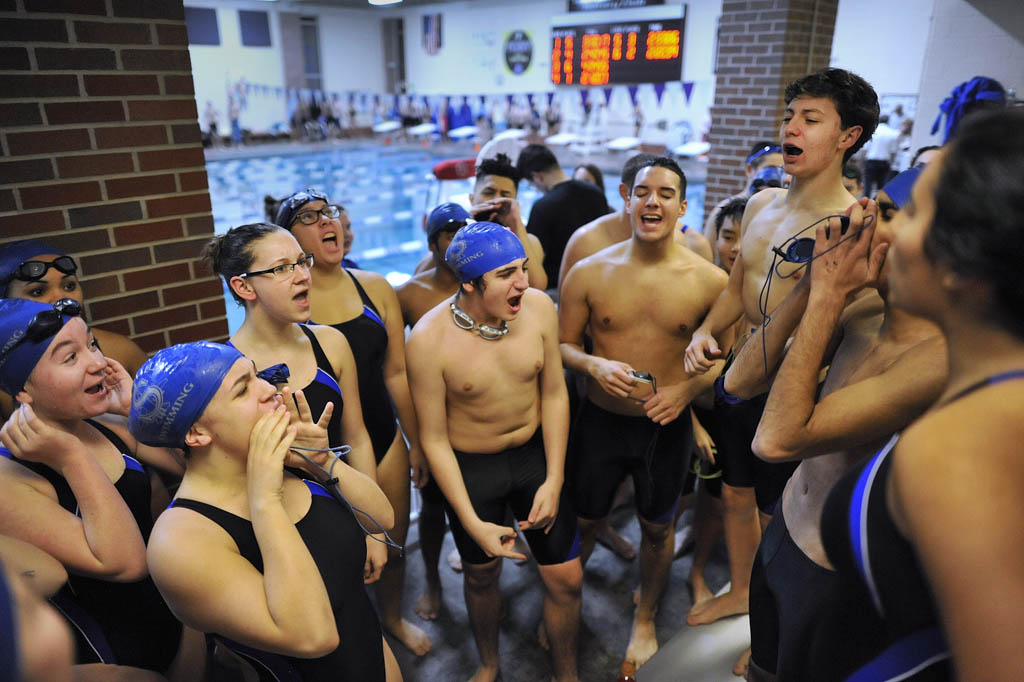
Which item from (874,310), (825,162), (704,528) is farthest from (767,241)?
(704,528)

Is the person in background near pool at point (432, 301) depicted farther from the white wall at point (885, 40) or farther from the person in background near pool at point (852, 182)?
the white wall at point (885, 40)

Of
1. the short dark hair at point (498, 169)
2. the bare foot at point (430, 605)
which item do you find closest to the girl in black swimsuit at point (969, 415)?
the bare foot at point (430, 605)

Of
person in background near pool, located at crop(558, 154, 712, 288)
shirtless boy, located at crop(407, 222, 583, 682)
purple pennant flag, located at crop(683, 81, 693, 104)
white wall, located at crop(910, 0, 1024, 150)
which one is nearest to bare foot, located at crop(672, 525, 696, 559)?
shirtless boy, located at crop(407, 222, 583, 682)

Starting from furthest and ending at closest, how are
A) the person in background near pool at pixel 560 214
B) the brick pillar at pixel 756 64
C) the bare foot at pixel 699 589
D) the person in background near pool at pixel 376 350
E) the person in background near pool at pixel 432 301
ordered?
the brick pillar at pixel 756 64, the person in background near pool at pixel 560 214, the bare foot at pixel 699 589, the person in background near pool at pixel 432 301, the person in background near pool at pixel 376 350

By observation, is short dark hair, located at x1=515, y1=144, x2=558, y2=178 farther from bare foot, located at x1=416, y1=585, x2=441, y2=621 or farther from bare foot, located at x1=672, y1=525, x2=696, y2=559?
bare foot, located at x1=416, y1=585, x2=441, y2=621

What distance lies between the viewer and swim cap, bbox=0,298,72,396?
1887 millimetres

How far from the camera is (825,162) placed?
2621 mm

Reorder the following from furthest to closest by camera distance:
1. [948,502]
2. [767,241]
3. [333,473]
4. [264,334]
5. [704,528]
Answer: [704,528], [767,241], [264,334], [333,473], [948,502]

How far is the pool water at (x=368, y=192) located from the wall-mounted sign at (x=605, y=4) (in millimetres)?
5244

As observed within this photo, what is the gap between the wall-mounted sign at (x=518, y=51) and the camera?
23.0 metres

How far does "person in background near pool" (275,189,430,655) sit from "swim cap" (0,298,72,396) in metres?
1.26

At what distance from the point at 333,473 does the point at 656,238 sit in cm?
198

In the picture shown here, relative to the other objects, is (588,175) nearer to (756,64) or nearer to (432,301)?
(756,64)

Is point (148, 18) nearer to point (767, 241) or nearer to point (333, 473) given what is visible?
point (333, 473)
